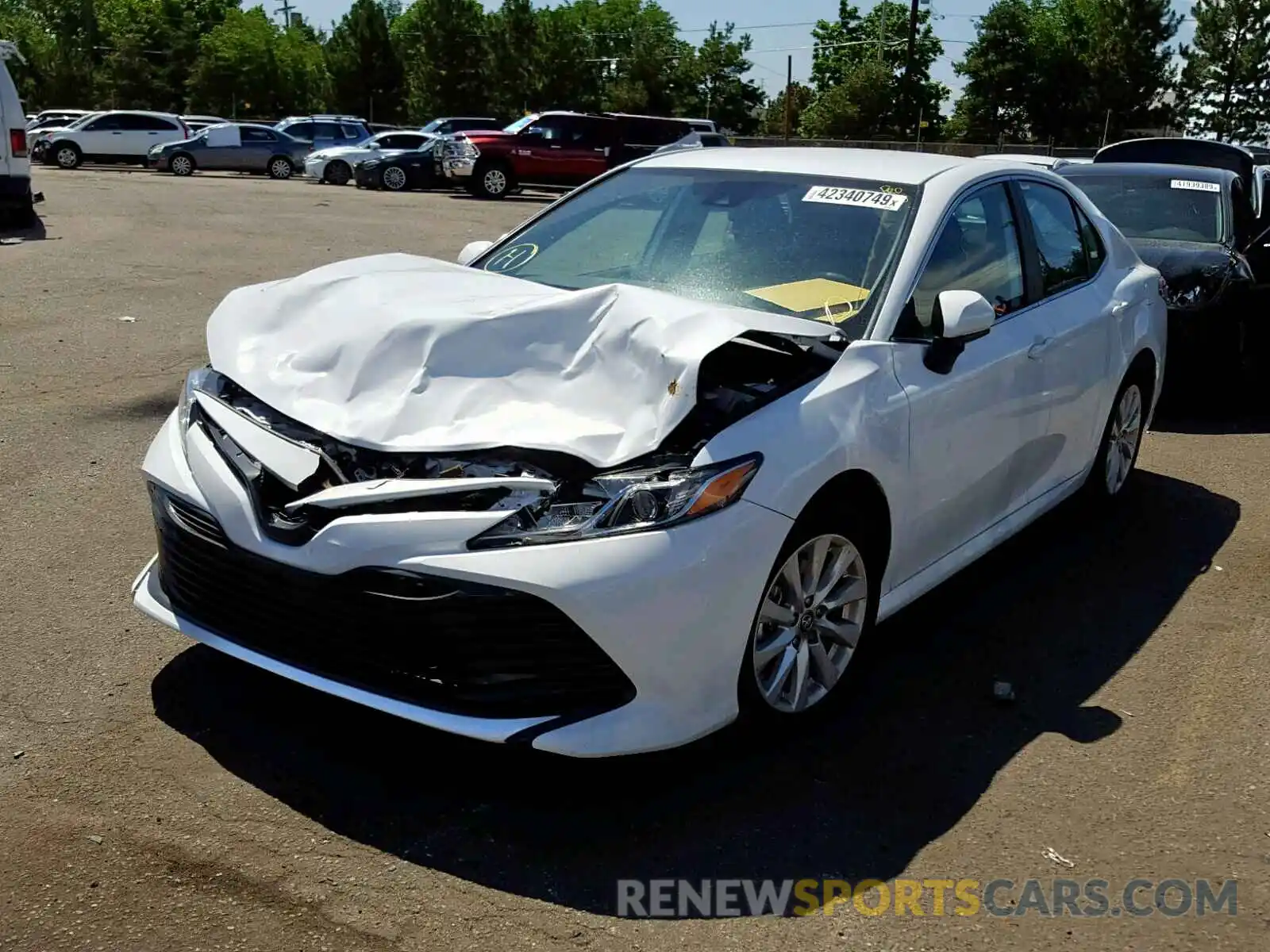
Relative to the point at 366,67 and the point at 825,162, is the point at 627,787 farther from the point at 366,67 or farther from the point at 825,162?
the point at 366,67

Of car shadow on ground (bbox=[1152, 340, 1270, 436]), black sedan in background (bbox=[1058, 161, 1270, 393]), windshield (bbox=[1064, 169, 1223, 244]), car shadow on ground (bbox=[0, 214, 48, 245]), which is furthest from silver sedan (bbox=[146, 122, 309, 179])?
car shadow on ground (bbox=[1152, 340, 1270, 436])

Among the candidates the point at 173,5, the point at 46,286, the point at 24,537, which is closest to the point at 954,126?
the point at 173,5

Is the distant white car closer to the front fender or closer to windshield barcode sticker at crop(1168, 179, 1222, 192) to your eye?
windshield barcode sticker at crop(1168, 179, 1222, 192)

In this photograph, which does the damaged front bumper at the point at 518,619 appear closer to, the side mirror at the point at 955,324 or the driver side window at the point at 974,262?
the side mirror at the point at 955,324

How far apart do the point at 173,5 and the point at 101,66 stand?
24.9 ft

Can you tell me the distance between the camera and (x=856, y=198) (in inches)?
179

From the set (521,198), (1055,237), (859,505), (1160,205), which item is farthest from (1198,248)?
(521,198)

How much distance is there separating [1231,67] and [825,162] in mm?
74636

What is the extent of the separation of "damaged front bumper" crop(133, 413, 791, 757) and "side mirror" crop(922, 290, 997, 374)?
1077 millimetres

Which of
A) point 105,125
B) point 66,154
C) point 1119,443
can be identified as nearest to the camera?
point 1119,443

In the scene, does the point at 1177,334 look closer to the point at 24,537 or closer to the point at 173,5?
the point at 24,537

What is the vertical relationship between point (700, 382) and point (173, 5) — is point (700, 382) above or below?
below

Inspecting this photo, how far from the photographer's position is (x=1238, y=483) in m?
6.89

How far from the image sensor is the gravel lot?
9.77 feet
